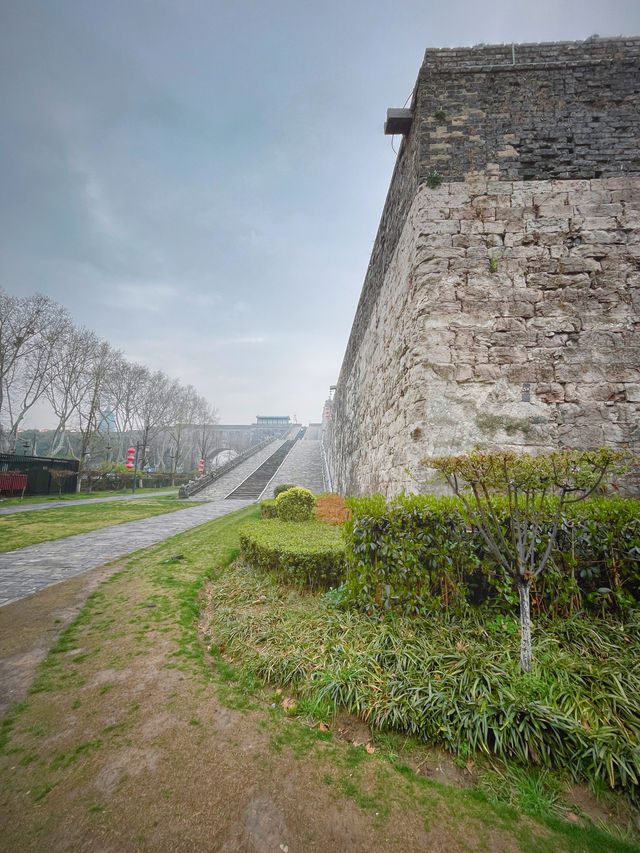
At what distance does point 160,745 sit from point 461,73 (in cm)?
844

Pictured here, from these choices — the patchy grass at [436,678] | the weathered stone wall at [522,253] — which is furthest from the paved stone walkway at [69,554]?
the weathered stone wall at [522,253]

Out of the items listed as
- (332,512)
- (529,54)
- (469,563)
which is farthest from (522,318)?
(332,512)

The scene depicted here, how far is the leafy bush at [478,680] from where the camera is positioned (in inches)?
72.1

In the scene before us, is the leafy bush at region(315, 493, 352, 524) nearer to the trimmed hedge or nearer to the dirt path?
the trimmed hedge

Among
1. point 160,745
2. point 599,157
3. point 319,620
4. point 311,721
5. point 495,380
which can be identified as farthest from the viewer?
point 599,157

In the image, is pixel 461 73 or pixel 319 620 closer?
pixel 319 620

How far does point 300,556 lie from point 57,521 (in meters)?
8.38

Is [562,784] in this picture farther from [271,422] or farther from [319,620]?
[271,422]

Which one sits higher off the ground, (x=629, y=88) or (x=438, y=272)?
(x=629, y=88)

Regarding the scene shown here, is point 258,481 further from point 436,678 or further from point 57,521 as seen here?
point 436,678

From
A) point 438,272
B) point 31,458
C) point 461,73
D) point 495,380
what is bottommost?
point 31,458

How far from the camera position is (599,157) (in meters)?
4.79

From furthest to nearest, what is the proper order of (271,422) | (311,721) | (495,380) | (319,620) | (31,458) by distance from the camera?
(271,422)
(31,458)
(495,380)
(319,620)
(311,721)

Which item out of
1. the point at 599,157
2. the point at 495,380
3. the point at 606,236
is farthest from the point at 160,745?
the point at 599,157
